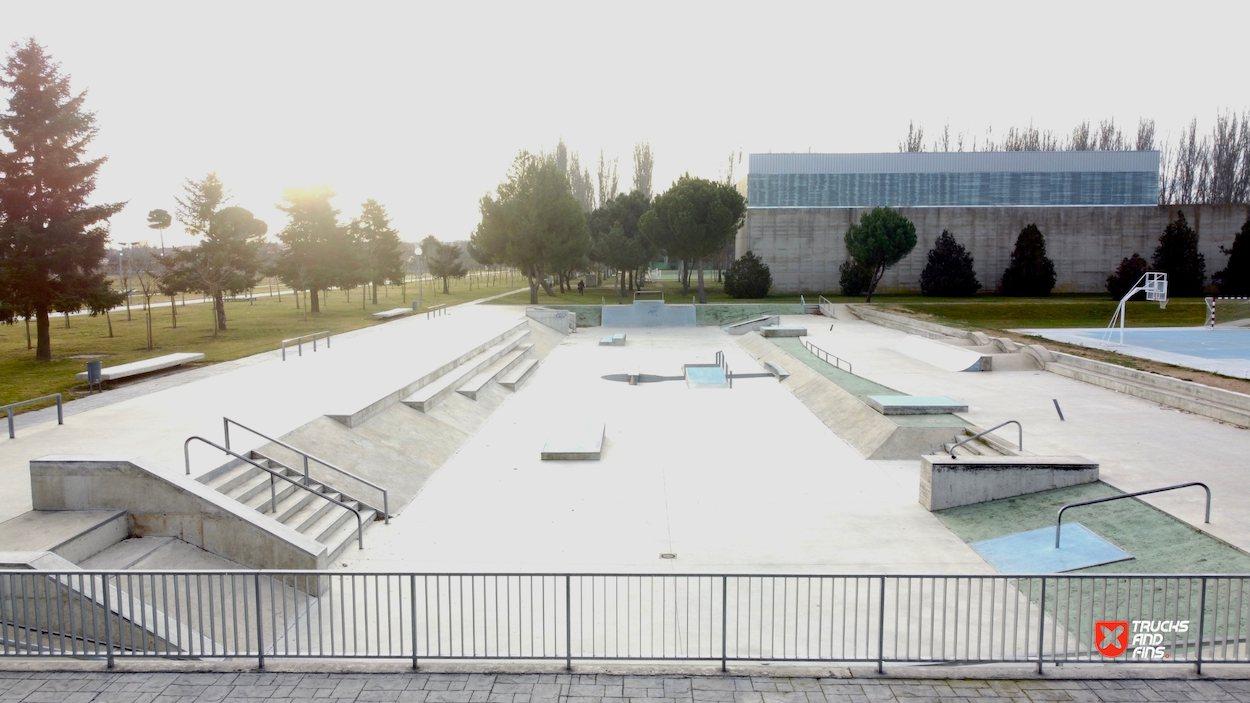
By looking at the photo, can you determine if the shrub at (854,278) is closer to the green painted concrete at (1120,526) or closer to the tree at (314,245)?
the tree at (314,245)

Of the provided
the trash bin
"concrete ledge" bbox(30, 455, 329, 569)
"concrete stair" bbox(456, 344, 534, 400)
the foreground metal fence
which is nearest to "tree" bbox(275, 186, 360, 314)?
"concrete stair" bbox(456, 344, 534, 400)

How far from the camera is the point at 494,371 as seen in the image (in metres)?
24.0

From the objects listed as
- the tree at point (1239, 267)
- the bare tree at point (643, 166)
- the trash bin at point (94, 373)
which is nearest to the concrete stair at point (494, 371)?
the trash bin at point (94, 373)

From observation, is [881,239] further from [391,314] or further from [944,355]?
[391,314]

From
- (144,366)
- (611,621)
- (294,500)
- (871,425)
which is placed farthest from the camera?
(144,366)

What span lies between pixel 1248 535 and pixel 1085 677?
17.2 ft

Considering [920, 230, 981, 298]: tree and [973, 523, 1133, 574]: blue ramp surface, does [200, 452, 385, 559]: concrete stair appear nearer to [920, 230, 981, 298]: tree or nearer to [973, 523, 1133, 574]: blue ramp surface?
[973, 523, 1133, 574]: blue ramp surface

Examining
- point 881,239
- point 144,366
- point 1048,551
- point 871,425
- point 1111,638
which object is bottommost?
point 1048,551

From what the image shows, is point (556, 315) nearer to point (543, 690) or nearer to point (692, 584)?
point (692, 584)

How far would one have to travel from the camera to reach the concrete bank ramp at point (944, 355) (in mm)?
24922

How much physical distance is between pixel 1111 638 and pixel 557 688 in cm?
531

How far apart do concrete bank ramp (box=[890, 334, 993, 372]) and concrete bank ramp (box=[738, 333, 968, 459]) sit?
17.0 ft

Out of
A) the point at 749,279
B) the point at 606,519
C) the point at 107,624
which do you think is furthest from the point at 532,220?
the point at 107,624

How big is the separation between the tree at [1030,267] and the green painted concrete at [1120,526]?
147 feet
